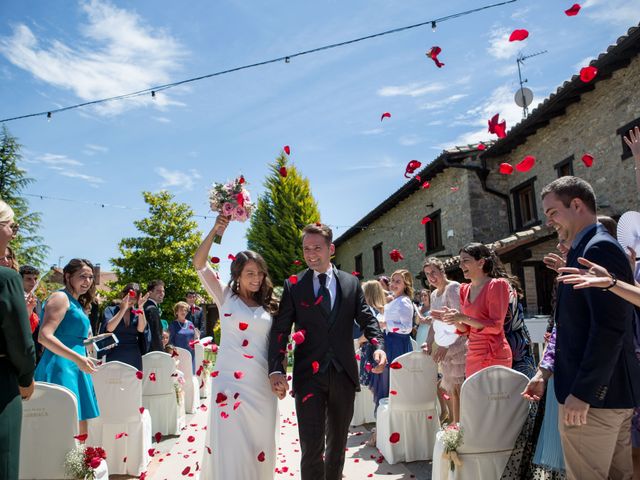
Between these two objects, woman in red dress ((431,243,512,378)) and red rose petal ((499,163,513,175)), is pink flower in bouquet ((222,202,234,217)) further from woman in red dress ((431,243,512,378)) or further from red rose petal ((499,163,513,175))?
red rose petal ((499,163,513,175))

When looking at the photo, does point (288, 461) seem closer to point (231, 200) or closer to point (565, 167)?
point (231, 200)

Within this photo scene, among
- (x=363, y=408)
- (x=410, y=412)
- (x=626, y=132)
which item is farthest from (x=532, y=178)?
(x=410, y=412)

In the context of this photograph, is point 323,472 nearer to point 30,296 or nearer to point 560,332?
point 560,332

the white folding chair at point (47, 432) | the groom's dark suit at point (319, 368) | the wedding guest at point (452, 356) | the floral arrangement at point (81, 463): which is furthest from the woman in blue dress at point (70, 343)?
the wedding guest at point (452, 356)

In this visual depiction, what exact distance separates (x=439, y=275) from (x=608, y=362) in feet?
10.8

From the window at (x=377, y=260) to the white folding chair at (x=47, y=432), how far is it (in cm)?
1887

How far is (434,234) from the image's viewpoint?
52.0 feet

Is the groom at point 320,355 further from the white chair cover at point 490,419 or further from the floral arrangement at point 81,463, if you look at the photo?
the floral arrangement at point 81,463

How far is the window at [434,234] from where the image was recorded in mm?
15433

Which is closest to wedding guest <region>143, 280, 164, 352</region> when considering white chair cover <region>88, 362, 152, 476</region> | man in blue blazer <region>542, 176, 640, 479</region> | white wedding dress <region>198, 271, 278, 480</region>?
white chair cover <region>88, 362, 152, 476</region>

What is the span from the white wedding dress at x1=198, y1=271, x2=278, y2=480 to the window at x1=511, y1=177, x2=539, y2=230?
35.0ft

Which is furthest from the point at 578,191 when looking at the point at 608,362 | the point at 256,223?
the point at 256,223

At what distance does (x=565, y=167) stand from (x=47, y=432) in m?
11.4

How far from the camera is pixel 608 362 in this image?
81.2 inches
